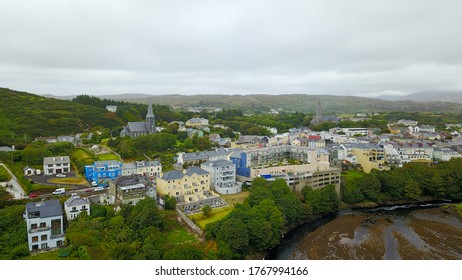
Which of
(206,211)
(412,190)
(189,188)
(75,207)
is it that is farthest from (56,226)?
(412,190)

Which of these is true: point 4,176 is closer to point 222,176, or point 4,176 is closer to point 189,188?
point 189,188

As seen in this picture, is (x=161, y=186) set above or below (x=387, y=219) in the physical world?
above

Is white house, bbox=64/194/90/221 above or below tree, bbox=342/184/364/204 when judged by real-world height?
above

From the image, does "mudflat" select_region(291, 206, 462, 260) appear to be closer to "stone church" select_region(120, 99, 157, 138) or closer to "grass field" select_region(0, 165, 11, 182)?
"grass field" select_region(0, 165, 11, 182)

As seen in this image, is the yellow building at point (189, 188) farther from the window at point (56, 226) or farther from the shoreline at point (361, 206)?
the window at point (56, 226)

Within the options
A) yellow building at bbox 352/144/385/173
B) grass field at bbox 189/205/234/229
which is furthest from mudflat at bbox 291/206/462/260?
yellow building at bbox 352/144/385/173

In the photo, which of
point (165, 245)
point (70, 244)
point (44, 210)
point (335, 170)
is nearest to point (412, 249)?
point (335, 170)

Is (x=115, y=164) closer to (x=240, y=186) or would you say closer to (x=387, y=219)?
(x=240, y=186)

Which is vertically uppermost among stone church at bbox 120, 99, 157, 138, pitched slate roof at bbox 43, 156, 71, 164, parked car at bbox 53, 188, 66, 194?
stone church at bbox 120, 99, 157, 138
